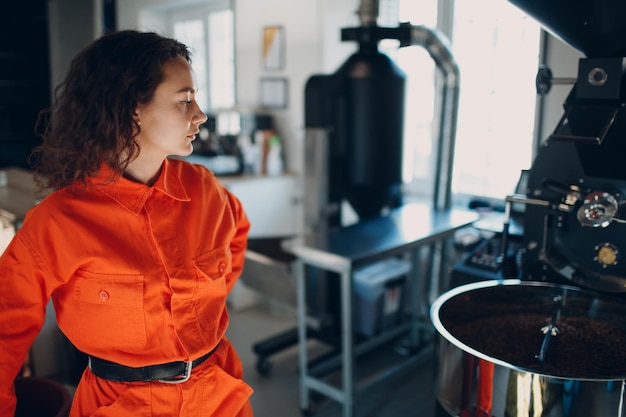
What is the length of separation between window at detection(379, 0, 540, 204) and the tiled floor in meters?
1.00

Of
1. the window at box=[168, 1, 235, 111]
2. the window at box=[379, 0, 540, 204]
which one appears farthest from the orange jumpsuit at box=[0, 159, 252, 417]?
the window at box=[168, 1, 235, 111]

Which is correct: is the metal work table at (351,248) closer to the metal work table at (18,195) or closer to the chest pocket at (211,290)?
the chest pocket at (211,290)

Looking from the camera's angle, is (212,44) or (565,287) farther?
(212,44)

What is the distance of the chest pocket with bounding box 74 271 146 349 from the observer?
114 cm

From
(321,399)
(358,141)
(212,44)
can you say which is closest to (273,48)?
(212,44)

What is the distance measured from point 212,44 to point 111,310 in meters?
3.75

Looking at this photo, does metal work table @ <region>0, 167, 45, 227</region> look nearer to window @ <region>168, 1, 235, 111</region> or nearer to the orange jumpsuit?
the orange jumpsuit

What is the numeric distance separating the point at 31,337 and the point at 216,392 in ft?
1.28

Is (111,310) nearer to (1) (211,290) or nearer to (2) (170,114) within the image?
(1) (211,290)

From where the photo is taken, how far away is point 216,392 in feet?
4.17

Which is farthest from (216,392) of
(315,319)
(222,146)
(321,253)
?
(222,146)

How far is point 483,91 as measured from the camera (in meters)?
3.13

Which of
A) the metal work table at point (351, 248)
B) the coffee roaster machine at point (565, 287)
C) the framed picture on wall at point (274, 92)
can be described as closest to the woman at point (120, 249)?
the coffee roaster machine at point (565, 287)

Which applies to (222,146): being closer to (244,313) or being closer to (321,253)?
(244,313)
